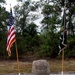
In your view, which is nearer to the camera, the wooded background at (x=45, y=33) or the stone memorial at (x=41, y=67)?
the stone memorial at (x=41, y=67)

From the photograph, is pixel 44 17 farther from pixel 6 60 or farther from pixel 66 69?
pixel 66 69

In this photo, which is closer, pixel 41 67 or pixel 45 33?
pixel 41 67

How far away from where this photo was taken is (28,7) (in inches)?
1244

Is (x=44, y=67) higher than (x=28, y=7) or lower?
lower

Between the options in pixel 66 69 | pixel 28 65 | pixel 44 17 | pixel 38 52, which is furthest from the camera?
pixel 44 17

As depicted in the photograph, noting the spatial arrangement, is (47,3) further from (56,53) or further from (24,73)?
(24,73)

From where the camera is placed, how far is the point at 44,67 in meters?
13.4

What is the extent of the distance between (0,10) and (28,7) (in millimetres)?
5432

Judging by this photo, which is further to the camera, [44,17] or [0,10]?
[44,17]

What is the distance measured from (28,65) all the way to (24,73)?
2918 millimetres

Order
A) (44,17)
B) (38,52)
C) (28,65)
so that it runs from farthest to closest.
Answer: (44,17) → (38,52) → (28,65)

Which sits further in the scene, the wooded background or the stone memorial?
the wooded background

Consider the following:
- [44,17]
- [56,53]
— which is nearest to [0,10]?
[44,17]

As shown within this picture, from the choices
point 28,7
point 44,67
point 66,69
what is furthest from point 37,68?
point 28,7
